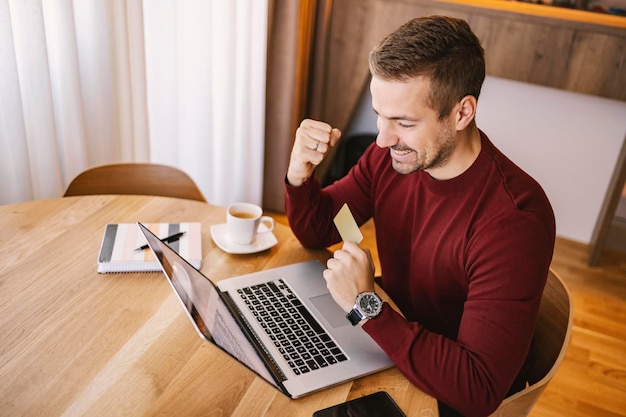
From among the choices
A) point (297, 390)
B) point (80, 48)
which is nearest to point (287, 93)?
point (80, 48)

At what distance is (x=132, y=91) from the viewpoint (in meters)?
2.11

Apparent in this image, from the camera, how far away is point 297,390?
0.93 meters

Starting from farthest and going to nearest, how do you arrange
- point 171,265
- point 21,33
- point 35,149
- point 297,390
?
point 35,149, point 21,33, point 171,265, point 297,390

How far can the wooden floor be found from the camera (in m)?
2.02

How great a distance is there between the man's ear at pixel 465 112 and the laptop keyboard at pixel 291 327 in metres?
0.50

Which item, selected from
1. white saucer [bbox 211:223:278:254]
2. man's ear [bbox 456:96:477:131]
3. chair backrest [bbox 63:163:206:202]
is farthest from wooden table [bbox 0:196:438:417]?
man's ear [bbox 456:96:477:131]

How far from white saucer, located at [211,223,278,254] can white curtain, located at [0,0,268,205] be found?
0.79 meters

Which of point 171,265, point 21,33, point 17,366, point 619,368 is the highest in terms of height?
point 21,33

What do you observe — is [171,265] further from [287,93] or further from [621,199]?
[621,199]

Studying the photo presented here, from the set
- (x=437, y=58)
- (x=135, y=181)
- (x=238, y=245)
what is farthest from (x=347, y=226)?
(x=135, y=181)

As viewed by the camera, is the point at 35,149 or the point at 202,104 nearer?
the point at 35,149

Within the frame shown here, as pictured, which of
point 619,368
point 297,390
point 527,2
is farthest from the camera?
point 527,2

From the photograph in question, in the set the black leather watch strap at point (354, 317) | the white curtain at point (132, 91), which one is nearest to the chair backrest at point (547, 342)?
the black leather watch strap at point (354, 317)

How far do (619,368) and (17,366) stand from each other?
2.15 m
